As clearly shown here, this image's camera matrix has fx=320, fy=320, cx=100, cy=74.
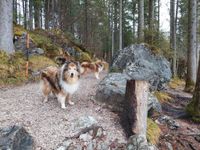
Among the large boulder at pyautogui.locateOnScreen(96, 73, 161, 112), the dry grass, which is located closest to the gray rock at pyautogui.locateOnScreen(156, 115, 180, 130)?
the large boulder at pyautogui.locateOnScreen(96, 73, 161, 112)

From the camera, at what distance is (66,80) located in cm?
759

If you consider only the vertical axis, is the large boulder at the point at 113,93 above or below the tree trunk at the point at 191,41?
below

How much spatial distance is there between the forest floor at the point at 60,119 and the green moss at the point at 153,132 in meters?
0.13

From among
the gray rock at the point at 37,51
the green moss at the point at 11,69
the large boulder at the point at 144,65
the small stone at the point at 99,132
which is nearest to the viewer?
the small stone at the point at 99,132

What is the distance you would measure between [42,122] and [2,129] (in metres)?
0.95

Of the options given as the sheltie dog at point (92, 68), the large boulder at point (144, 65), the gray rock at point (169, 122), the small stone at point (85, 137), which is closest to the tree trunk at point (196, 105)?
the gray rock at point (169, 122)

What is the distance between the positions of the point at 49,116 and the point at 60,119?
31cm

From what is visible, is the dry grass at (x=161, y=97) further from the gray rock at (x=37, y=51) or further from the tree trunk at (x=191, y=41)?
the gray rock at (x=37, y=51)

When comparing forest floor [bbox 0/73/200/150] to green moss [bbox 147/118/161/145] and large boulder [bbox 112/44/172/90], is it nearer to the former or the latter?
green moss [bbox 147/118/161/145]

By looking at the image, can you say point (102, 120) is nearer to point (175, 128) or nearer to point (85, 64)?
point (175, 128)

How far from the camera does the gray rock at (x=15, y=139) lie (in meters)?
5.75

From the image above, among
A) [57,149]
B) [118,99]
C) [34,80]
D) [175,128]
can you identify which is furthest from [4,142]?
[34,80]

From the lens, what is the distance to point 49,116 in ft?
23.5

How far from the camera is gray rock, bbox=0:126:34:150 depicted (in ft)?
18.9
